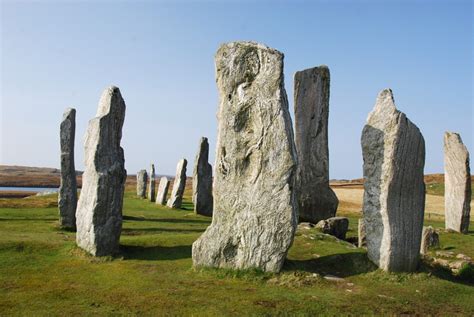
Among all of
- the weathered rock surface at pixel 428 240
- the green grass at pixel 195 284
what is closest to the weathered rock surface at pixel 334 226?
the green grass at pixel 195 284

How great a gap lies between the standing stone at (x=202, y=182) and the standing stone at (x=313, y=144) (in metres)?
7.38

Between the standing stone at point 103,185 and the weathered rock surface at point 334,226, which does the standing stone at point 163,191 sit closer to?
the weathered rock surface at point 334,226

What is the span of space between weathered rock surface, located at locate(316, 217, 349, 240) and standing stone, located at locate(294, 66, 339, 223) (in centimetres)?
381

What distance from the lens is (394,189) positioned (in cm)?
1310

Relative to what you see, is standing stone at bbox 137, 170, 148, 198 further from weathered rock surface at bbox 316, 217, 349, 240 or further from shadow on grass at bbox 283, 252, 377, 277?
shadow on grass at bbox 283, 252, 377, 277

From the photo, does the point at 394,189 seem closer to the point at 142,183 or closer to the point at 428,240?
the point at 428,240

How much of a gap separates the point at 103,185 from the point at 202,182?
47.5 feet

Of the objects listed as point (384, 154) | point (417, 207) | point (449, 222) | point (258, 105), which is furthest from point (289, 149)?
point (449, 222)

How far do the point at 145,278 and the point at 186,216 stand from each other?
588 inches

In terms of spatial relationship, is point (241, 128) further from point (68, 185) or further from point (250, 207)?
point (68, 185)

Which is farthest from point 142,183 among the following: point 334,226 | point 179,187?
point 334,226

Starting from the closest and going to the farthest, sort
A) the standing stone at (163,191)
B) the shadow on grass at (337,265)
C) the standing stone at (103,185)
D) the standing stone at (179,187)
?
1. the shadow on grass at (337,265)
2. the standing stone at (103,185)
3. the standing stone at (179,187)
4. the standing stone at (163,191)

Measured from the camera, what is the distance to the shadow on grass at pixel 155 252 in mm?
15305

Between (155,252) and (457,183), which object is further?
(457,183)
